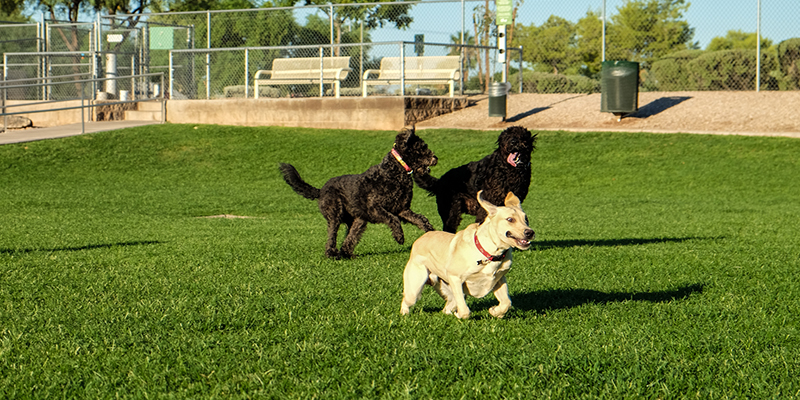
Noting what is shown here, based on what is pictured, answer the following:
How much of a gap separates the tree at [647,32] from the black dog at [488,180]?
27321mm

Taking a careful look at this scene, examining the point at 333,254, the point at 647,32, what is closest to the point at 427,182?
the point at 333,254

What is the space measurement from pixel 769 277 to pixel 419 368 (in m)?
4.71

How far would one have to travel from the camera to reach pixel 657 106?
81.6ft

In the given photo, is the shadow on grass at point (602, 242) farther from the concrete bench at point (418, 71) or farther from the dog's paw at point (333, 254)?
the concrete bench at point (418, 71)

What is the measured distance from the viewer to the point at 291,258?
Answer: 905cm

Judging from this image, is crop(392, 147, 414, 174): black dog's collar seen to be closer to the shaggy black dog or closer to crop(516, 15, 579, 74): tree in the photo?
the shaggy black dog

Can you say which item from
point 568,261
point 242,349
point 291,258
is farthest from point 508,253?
point 291,258

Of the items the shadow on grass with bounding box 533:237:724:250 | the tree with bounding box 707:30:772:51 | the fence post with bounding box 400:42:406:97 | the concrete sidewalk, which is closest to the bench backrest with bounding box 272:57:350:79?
the fence post with bounding box 400:42:406:97

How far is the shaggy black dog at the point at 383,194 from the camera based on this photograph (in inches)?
347

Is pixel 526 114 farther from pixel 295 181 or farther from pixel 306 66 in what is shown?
pixel 295 181

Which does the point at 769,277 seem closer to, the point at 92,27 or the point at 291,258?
the point at 291,258

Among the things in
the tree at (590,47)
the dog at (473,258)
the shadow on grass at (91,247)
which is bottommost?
the shadow on grass at (91,247)

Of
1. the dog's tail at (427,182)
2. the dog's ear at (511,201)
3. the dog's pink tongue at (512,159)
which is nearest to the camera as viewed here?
the dog's ear at (511,201)

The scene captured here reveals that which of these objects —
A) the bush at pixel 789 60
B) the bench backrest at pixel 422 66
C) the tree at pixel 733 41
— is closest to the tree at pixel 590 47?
the tree at pixel 733 41
